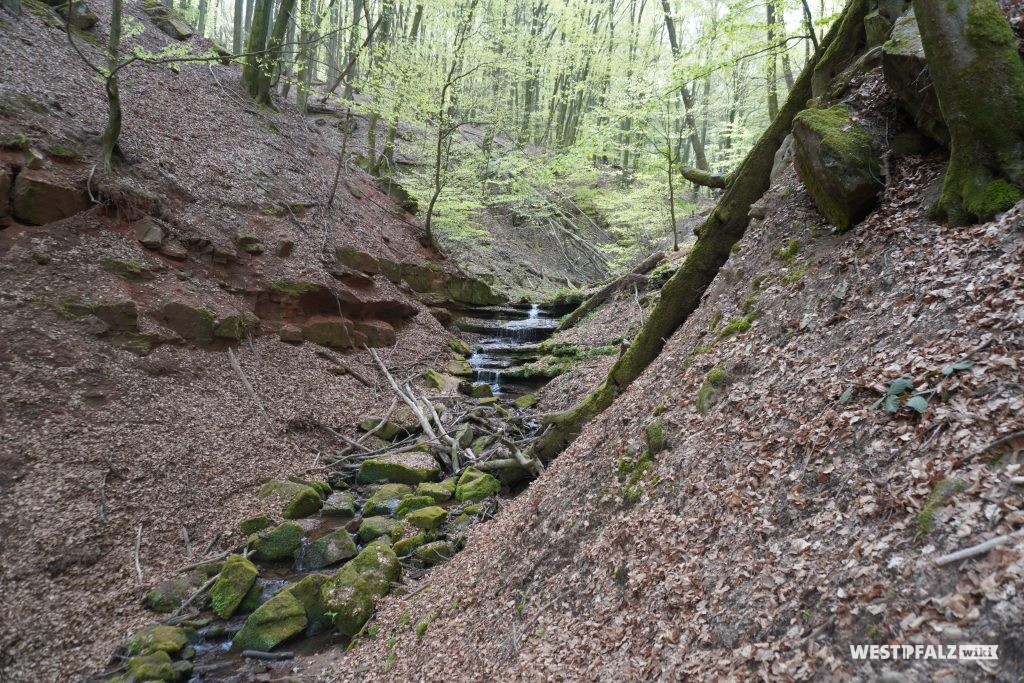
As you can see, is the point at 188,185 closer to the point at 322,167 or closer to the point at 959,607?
the point at 322,167

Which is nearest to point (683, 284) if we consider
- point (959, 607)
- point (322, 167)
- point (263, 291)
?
point (959, 607)

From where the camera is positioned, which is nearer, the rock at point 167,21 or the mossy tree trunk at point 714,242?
the mossy tree trunk at point 714,242

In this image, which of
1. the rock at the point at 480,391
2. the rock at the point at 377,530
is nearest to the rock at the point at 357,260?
the rock at the point at 480,391

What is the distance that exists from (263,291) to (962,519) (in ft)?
45.8

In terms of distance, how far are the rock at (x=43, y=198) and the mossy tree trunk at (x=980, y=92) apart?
1370cm

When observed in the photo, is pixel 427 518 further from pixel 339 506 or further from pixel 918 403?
pixel 918 403

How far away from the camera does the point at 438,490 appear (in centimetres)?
1012

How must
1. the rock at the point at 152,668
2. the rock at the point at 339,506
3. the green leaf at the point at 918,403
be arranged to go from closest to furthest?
the green leaf at the point at 918,403, the rock at the point at 152,668, the rock at the point at 339,506

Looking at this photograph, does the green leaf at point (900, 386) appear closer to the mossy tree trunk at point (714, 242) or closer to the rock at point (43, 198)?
the mossy tree trunk at point (714, 242)

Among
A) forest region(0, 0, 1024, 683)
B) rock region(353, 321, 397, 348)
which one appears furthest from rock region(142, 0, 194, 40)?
rock region(353, 321, 397, 348)

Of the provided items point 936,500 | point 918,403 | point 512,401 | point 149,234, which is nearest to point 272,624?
point 936,500

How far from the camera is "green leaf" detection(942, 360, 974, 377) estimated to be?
3148 mm

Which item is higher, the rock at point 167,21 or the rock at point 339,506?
the rock at point 167,21

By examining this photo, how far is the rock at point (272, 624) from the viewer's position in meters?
6.91
